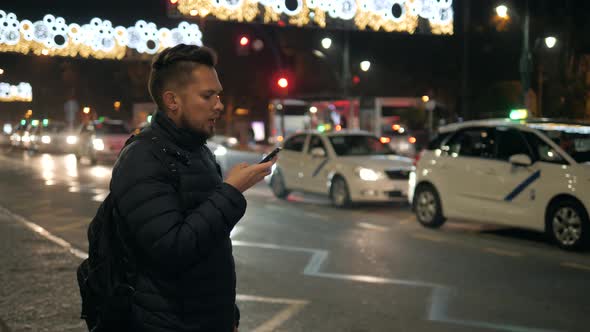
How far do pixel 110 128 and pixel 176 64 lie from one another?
31191 millimetres

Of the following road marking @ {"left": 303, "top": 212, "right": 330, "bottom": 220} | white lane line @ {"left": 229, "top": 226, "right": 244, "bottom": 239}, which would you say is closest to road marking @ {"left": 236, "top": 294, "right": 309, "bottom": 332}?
white lane line @ {"left": 229, "top": 226, "right": 244, "bottom": 239}

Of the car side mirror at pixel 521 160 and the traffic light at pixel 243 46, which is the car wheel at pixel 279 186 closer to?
the car side mirror at pixel 521 160

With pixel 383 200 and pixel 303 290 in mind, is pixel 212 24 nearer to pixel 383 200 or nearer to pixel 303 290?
pixel 383 200

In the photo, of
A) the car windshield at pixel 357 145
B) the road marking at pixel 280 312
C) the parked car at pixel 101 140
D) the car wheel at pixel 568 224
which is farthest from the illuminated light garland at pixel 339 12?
the road marking at pixel 280 312

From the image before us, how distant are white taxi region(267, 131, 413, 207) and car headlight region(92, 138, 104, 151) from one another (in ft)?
49.5

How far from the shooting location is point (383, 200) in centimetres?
1508

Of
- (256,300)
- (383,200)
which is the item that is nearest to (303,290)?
(256,300)

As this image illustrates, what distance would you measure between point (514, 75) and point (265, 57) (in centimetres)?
2833

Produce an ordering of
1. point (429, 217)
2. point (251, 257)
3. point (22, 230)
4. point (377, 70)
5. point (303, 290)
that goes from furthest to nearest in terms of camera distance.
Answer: point (377, 70), point (429, 217), point (22, 230), point (251, 257), point (303, 290)

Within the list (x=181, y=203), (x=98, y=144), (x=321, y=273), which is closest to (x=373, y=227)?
(x=321, y=273)

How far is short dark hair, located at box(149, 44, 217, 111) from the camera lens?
2711 millimetres

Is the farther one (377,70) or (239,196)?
(377,70)

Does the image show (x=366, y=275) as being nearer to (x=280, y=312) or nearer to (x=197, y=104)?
(x=280, y=312)

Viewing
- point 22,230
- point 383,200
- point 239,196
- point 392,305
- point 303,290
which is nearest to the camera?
point 239,196
